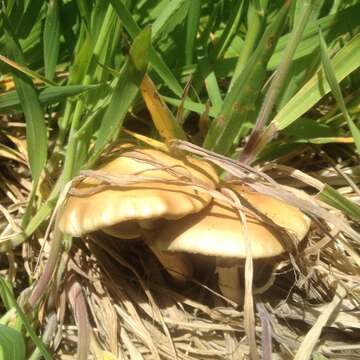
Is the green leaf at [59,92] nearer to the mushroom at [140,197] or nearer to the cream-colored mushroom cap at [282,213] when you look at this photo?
the mushroom at [140,197]

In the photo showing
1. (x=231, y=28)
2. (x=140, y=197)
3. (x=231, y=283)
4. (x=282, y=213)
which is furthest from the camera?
(x=231, y=28)

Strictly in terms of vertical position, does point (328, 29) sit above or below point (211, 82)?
above

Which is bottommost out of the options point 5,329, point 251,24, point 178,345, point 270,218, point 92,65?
point 178,345

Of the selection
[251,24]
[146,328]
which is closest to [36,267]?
[146,328]

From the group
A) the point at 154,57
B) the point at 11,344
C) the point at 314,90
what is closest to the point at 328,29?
the point at 314,90

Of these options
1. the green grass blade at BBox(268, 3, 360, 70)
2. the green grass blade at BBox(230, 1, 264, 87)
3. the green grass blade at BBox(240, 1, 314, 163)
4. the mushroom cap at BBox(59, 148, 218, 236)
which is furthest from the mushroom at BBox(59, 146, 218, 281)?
the green grass blade at BBox(268, 3, 360, 70)

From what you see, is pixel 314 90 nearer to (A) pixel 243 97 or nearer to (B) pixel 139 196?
(A) pixel 243 97

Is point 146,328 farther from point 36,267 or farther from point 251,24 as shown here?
point 251,24
